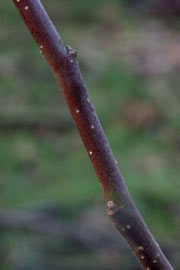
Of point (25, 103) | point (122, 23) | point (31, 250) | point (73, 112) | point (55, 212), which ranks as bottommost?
point (73, 112)

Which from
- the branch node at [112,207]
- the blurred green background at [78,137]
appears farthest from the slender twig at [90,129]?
the blurred green background at [78,137]

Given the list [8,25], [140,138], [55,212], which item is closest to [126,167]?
[140,138]

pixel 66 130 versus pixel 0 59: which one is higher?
pixel 0 59

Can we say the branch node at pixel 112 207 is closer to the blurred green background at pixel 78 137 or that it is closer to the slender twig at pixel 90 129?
the slender twig at pixel 90 129

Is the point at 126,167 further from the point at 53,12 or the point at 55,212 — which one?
the point at 53,12

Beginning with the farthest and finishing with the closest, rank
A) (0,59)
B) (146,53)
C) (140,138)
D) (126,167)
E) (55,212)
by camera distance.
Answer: (146,53) < (0,59) < (140,138) < (126,167) < (55,212)

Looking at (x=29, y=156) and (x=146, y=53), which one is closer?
(x=29, y=156)

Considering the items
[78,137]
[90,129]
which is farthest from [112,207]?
[78,137]
